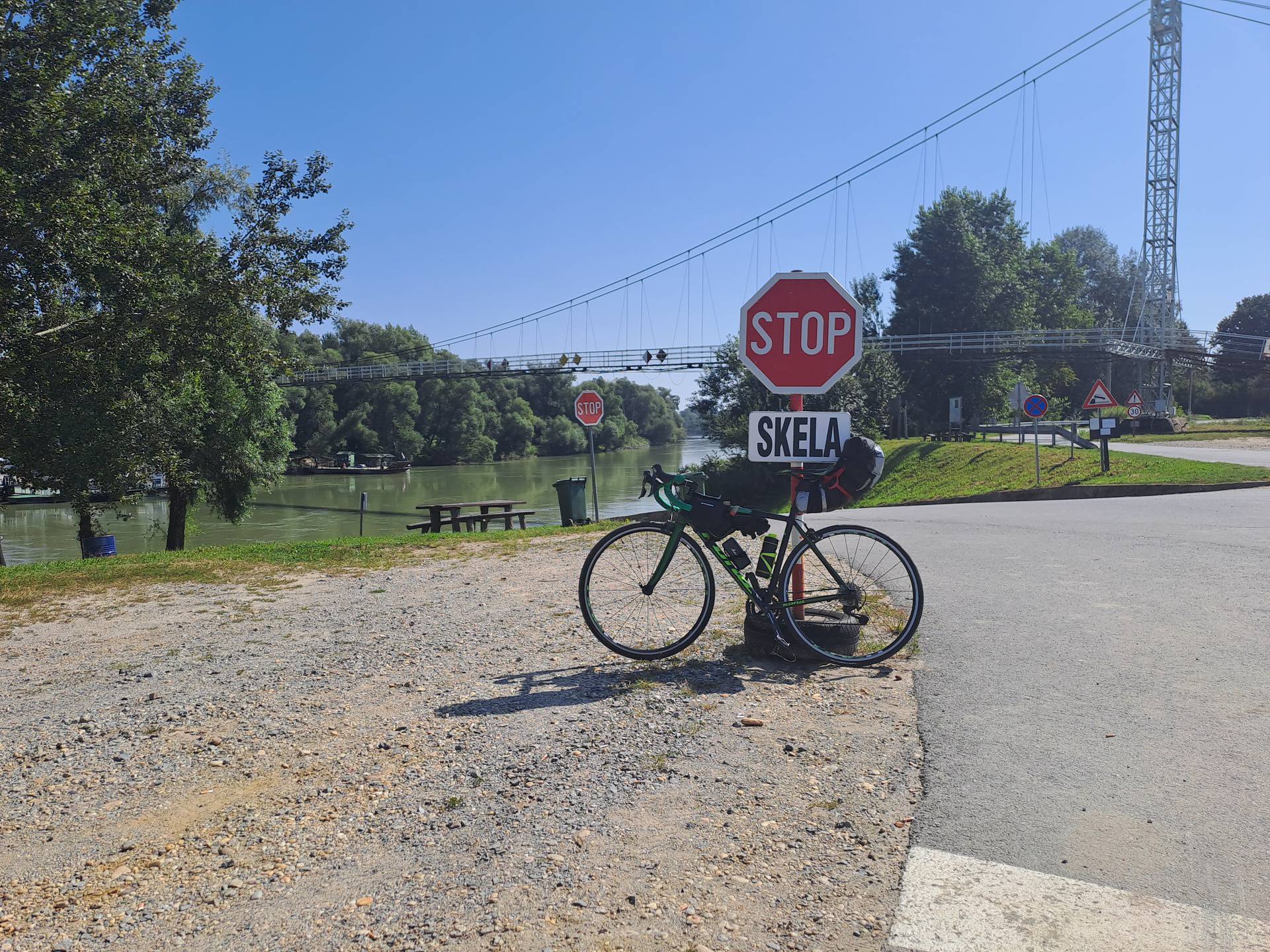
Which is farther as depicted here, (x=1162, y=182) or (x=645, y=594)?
(x=1162, y=182)

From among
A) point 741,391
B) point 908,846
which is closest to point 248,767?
point 908,846

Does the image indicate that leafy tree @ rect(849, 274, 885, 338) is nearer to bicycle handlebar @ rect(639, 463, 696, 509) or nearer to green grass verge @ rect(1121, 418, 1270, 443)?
green grass verge @ rect(1121, 418, 1270, 443)

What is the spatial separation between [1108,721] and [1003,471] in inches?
913

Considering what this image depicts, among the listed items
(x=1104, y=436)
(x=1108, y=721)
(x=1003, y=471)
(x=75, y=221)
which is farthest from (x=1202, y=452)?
(x=75, y=221)

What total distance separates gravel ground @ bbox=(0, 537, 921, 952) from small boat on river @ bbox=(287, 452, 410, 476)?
79.4 meters

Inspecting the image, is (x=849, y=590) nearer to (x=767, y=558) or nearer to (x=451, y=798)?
(x=767, y=558)

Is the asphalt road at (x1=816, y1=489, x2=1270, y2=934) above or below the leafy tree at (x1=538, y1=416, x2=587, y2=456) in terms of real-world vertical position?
below

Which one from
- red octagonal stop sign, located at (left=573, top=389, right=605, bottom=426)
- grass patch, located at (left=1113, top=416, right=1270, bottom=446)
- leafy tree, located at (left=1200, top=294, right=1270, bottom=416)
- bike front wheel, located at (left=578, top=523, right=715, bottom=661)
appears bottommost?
bike front wheel, located at (left=578, top=523, right=715, bottom=661)

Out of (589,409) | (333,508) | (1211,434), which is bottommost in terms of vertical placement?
(333,508)

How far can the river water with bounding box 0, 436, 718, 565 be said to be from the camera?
120 feet

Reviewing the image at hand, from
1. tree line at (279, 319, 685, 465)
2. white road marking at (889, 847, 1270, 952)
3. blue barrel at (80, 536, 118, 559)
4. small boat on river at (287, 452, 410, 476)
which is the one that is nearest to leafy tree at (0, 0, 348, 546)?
blue barrel at (80, 536, 118, 559)

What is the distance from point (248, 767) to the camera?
11.2 feet

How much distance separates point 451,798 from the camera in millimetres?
3057

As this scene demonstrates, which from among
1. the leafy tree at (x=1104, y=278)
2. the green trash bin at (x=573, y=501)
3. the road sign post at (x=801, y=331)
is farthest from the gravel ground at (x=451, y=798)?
the leafy tree at (x=1104, y=278)
